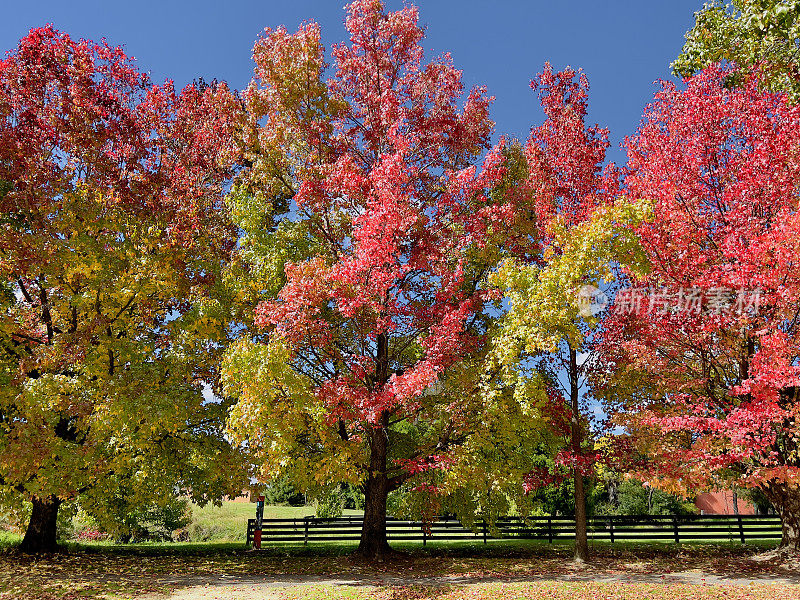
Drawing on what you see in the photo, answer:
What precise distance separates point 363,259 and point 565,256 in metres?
4.53

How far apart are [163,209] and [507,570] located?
1306 centimetres

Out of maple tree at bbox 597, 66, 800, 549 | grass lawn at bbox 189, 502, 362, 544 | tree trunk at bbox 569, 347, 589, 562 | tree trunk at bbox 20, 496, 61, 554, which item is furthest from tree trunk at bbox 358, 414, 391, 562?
grass lawn at bbox 189, 502, 362, 544

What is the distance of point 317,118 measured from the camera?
17.2 metres

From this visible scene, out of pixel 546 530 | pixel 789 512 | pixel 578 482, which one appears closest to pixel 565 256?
pixel 578 482

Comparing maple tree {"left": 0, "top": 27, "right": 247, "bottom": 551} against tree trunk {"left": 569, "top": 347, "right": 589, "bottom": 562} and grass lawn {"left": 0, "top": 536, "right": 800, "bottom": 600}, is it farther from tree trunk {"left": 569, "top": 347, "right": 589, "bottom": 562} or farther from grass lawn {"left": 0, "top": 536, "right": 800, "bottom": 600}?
tree trunk {"left": 569, "top": 347, "right": 589, "bottom": 562}

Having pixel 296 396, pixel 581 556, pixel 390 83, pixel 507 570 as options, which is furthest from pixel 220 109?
pixel 581 556

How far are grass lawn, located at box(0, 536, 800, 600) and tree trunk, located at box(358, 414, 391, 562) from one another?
488 mm

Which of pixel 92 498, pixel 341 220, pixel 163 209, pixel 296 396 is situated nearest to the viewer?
pixel 296 396

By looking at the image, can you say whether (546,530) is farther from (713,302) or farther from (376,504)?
(713,302)

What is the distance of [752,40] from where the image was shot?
9266 mm

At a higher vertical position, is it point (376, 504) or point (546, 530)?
point (376, 504)

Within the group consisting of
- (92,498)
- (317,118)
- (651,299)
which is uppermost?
(317,118)

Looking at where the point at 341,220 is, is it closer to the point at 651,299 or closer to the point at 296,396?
the point at 296,396

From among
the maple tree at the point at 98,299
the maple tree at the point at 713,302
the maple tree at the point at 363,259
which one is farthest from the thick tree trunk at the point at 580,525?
the maple tree at the point at 98,299
